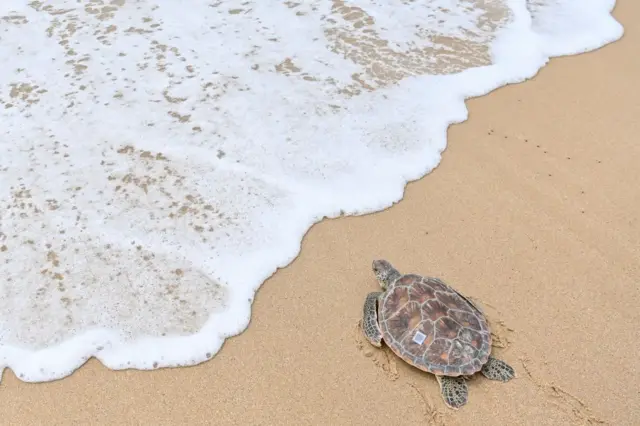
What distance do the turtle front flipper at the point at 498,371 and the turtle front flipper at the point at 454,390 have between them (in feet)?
0.53

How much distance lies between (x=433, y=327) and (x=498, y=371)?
496 mm

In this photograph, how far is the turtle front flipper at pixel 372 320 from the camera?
356cm

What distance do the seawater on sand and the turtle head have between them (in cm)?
71

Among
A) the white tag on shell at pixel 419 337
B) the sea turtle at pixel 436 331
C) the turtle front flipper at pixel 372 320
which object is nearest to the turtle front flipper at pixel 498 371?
the sea turtle at pixel 436 331

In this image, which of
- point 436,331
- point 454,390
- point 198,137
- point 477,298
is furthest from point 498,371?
point 198,137

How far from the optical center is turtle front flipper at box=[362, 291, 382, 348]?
11.7ft

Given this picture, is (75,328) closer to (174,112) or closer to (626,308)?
(174,112)

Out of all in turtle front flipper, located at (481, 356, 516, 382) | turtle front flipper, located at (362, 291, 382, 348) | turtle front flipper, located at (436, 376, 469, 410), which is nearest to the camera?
turtle front flipper, located at (436, 376, 469, 410)

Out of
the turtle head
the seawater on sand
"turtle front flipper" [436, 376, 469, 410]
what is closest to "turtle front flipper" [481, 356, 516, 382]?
"turtle front flipper" [436, 376, 469, 410]

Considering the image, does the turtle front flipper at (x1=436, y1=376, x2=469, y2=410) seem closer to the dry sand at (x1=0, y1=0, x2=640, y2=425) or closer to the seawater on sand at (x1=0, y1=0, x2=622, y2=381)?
the dry sand at (x1=0, y1=0, x2=640, y2=425)

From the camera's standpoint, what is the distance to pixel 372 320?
3.66 metres

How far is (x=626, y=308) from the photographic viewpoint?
147 inches

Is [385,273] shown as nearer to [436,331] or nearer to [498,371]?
[436,331]

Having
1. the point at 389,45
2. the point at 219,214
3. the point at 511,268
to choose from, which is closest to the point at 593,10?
the point at 389,45
